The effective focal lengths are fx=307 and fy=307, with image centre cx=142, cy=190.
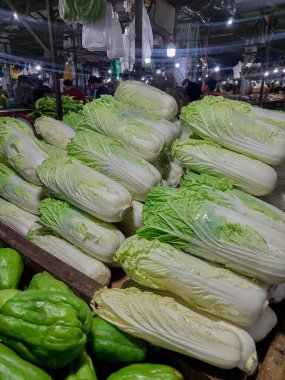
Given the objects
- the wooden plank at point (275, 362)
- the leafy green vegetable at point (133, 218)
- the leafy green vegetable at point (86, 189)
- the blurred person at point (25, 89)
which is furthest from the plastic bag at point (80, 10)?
the blurred person at point (25, 89)

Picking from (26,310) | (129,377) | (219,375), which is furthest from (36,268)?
(219,375)

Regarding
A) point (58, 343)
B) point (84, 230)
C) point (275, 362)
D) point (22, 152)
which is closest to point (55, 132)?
point (22, 152)

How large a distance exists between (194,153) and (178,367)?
1478mm

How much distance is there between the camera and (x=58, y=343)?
4.72 ft

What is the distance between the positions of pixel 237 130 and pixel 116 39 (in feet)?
14.0

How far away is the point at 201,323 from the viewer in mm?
1771

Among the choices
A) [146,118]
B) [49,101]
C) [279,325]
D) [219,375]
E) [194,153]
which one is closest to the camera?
[219,375]

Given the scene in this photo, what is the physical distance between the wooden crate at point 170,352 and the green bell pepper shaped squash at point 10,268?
0.10m

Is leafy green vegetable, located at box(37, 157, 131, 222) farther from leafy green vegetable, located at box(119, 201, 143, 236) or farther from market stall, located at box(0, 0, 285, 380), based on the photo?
leafy green vegetable, located at box(119, 201, 143, 236)

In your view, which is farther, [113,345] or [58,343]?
[113,345]

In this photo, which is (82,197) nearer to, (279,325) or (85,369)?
(85,369)

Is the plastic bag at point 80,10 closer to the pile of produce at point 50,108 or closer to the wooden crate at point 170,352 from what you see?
the pile of produce at point 50,108

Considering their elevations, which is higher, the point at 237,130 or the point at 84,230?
the point at 237,130

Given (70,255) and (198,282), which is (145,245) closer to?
(198,282)
